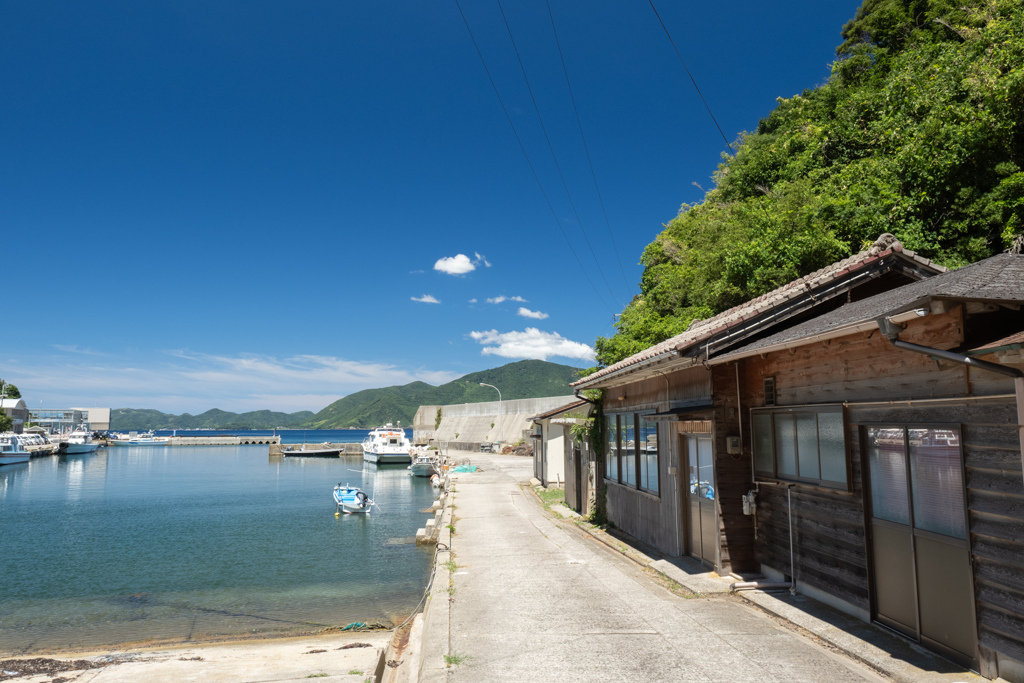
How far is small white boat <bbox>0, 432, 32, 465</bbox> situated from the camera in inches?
2626

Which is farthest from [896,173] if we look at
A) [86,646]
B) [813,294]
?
[86,646]

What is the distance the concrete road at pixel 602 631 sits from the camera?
5.78 metres

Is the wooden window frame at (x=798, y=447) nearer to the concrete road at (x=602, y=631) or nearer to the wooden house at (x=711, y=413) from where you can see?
the wooden house at (x=711, y=413)

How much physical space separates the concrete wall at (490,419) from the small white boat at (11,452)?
161 feet

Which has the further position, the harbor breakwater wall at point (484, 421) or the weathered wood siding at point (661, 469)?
the harbor breakwater wall at point (484, 421)

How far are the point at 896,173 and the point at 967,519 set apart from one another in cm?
1435

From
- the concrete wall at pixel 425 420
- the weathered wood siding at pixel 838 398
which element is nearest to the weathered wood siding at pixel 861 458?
the weathered wood siding at pixel 838 398

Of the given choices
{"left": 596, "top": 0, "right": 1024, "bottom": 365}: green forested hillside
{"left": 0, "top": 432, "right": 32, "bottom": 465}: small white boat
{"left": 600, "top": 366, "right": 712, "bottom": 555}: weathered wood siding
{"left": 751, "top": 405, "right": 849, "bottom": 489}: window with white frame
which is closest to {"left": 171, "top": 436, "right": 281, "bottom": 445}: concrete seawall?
{"left": 0, "top": 432, "right": 32, "bottom": 465}: small white boat

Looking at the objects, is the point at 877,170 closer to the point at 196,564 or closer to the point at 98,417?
the point at 196,564

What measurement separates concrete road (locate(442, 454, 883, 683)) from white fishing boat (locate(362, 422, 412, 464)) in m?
51.4

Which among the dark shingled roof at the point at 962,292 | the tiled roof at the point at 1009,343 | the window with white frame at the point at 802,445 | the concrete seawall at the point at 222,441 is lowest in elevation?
the concrete seawall at the point at 222,441

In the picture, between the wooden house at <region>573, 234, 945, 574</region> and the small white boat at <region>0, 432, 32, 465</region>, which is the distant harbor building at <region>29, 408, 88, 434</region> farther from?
the wooden house at <region>573, 234, 945, 574</region>

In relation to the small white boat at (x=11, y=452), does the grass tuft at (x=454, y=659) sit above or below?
above

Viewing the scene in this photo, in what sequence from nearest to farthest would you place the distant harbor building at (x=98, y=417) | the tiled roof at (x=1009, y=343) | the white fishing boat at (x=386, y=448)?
1. the tiled roof at (x=1009, y=343)
2. the white fishing boat at (x=386, y=448)
3. the distant harbor building at (x=98, y=417)
